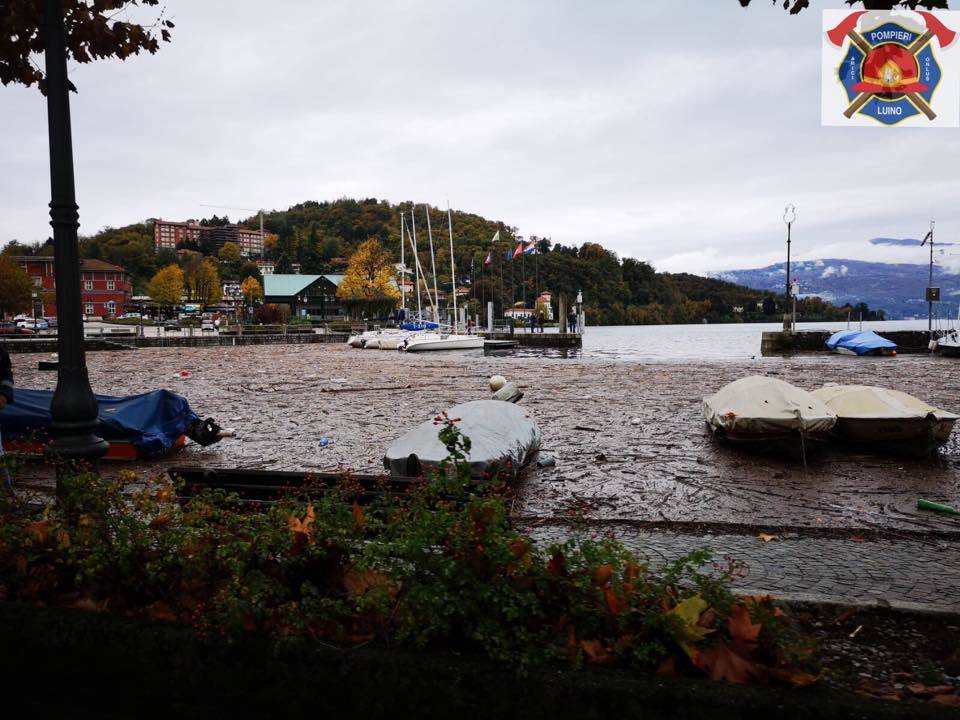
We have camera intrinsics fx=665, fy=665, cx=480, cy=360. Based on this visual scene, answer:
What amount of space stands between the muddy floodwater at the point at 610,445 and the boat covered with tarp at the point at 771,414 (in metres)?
0.46

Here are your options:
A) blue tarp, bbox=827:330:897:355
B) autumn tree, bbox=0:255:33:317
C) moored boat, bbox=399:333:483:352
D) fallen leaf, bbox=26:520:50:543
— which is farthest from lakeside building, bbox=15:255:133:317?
fallen leaf, bbox=26:520:50:543

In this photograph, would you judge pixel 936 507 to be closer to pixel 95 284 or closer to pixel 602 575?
pixel 602 575

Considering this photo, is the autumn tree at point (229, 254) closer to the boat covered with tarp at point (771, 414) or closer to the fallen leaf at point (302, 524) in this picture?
the boat covered with tarp at point (771, 414)

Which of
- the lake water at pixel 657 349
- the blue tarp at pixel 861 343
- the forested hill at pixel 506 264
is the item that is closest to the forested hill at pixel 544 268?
the forested hill at pixel 506 264

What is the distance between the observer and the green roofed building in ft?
347

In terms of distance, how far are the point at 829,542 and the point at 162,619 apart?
598cm

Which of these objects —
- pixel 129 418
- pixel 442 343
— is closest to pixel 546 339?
pixel 442 343

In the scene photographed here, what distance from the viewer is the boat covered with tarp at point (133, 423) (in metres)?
Answer: 10.5

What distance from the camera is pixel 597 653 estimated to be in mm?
2949

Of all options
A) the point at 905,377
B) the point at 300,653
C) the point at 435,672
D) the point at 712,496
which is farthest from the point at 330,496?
the point at 905,377

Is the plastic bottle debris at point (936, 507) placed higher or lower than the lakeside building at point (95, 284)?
lower

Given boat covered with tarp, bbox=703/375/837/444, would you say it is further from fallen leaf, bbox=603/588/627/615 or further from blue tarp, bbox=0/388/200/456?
blue tarp, bbox=0/388/200/456

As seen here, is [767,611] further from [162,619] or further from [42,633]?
[42,633]

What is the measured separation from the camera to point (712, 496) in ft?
28.8
